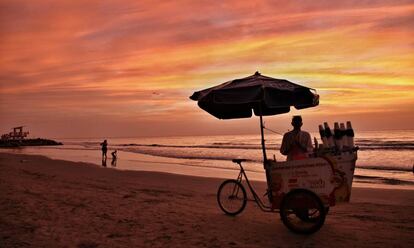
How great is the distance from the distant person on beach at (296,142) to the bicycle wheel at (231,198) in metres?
1.57

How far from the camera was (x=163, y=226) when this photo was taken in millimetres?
7543

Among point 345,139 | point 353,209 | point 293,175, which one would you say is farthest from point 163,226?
point 353,209

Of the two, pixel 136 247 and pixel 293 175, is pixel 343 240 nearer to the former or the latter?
pixel 293 175

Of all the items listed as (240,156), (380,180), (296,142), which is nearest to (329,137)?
(296,142)

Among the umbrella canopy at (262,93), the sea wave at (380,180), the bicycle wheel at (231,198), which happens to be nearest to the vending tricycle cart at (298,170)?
the umbrella canopy at (262,93)

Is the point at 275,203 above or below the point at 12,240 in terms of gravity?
above

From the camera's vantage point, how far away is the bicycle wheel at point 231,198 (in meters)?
8.48

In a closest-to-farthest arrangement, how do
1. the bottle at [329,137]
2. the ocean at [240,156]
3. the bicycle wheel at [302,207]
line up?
the bicycle wheel at [302,207], the bottle at [329,137], the ocean at [240,156]

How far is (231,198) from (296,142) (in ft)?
A: 7.17

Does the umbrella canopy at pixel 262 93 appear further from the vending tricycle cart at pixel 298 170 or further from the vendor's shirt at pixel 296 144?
the vendor's shirt at pixel 296 144

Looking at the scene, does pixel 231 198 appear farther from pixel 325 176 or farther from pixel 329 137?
pixel 329 137

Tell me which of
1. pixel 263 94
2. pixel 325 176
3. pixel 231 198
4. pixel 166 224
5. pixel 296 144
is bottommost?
pixel 166 224

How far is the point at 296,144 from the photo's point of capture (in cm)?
736

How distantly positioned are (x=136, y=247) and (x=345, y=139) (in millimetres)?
4107
